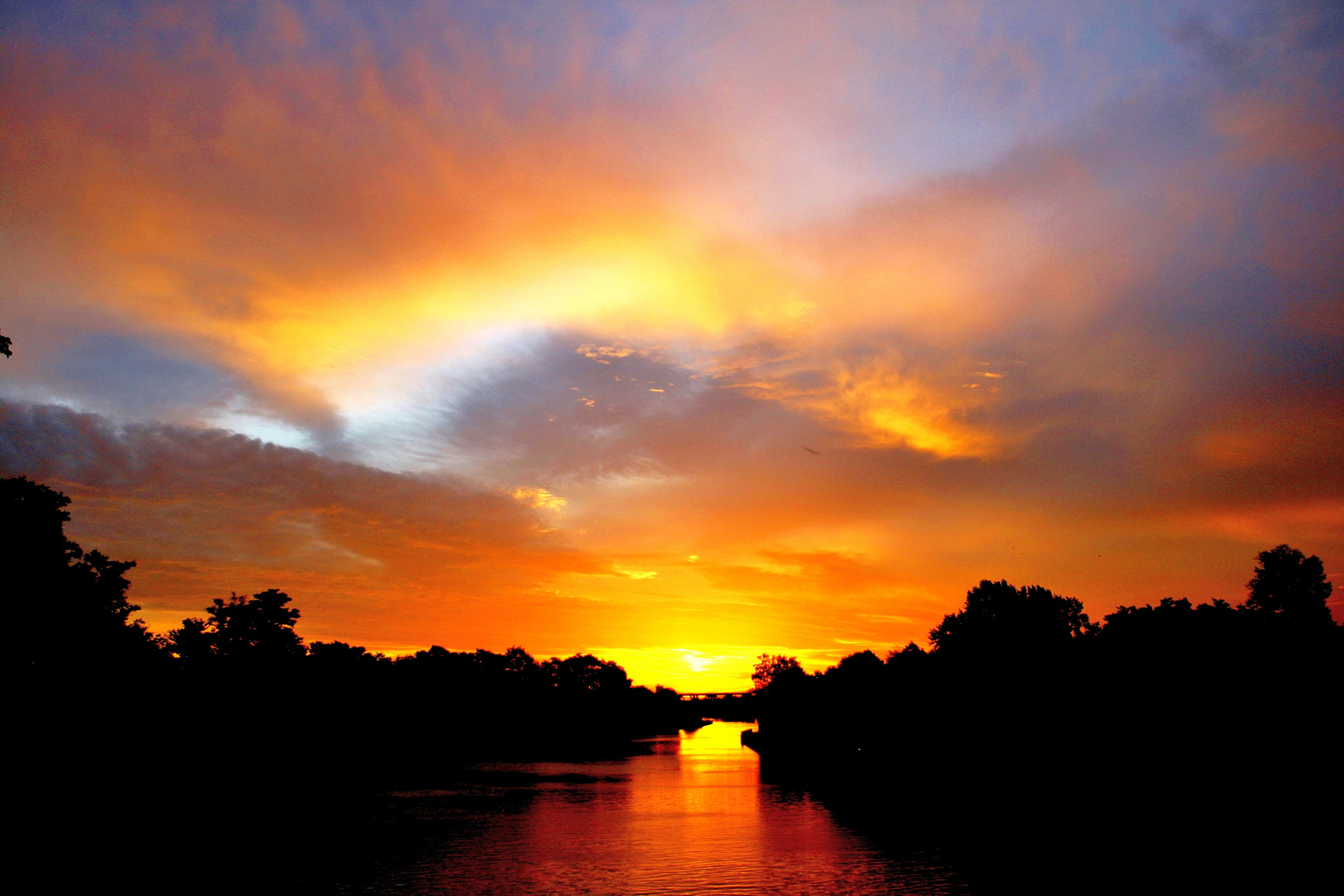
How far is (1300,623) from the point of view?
2502 inches

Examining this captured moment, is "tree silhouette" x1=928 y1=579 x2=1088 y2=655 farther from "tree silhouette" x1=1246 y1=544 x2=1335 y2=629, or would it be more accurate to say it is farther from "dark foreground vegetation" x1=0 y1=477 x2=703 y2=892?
"dark foreground vegetation" x1=0 y1=477 x2=703 y2=892

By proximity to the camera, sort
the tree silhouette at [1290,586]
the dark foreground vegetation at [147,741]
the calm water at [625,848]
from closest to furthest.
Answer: the calm water at [625,848]
the dark foreground vegetation at [147,741]
the tree silhouette at [1290,586]

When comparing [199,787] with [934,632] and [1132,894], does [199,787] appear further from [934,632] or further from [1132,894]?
[934,632]

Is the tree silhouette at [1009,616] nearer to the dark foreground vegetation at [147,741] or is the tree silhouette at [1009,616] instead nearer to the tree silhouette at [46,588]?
the dark foreground vegetation at [147,741]

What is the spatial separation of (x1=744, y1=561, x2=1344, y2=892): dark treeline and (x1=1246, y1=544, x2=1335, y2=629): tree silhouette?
1820 inches

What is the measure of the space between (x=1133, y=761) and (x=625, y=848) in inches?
1583

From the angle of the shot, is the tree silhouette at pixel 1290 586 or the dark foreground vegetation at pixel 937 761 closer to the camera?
the dark foreground vegetation at pixel 937 761

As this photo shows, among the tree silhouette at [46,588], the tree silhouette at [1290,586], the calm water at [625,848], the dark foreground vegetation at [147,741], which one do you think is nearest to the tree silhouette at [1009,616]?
the tree silhouette at [1290,586]

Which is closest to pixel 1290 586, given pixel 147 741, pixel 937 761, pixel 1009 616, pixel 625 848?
pixel 1009 616

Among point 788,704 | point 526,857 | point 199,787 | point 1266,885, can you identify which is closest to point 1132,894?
point 1266,885

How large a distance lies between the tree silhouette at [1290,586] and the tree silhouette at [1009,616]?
1115 inches

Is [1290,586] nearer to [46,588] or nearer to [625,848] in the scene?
[625,848]

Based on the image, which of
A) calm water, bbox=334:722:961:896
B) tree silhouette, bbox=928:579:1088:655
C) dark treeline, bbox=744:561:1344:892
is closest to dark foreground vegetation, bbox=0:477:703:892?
→ calm water, bbox=334:722:961:896

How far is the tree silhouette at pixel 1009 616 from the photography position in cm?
13538
